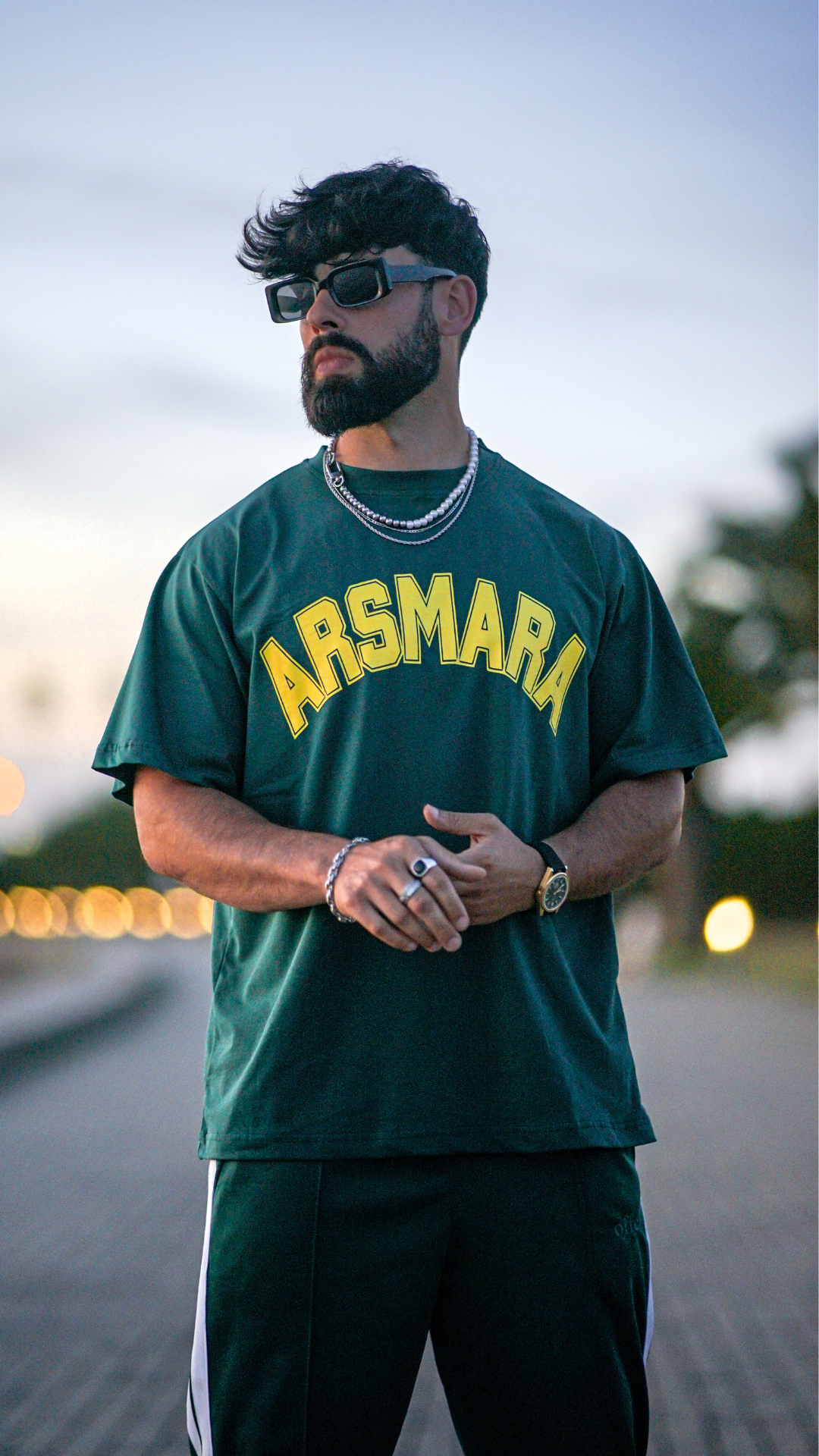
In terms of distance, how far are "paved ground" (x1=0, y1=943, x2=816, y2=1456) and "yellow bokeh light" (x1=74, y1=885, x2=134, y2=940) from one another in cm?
11086

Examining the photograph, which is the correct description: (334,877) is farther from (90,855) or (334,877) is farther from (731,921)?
(90,855)

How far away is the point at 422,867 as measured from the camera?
6.41ft

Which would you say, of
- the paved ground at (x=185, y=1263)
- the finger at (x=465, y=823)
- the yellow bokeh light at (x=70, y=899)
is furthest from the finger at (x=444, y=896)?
the yellow bokeh light at (x=70, y=899)

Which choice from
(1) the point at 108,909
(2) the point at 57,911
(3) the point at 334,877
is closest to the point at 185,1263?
(3) the point at 334,877

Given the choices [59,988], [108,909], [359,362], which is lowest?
[108,909]

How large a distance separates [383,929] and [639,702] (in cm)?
72

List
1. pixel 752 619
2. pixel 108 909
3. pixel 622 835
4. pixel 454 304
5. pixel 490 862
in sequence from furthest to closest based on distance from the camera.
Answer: pixel 108 909, pixel 752 619, pixel 454 304, pixel 622 835, pixel 490 862

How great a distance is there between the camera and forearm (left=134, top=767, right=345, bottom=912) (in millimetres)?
2105

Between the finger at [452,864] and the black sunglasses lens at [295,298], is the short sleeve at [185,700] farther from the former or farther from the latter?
the black sunglasses lens at [295,298]

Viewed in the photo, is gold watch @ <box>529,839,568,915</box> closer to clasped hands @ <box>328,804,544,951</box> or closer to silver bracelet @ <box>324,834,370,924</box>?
clasped hands @ <box>328,804,544,951</box>

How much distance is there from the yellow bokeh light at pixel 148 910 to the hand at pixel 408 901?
110563 mm

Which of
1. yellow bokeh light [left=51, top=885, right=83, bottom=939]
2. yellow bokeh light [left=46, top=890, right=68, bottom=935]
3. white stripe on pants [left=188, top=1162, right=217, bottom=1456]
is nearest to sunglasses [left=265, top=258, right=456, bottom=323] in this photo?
white stripe on pants [left=188, top=1162, right=217, bottom=1456]

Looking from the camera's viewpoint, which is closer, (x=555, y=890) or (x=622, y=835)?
(x=555, y=890)

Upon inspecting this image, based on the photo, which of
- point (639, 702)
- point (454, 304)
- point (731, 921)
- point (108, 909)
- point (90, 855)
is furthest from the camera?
point (108, 909)
